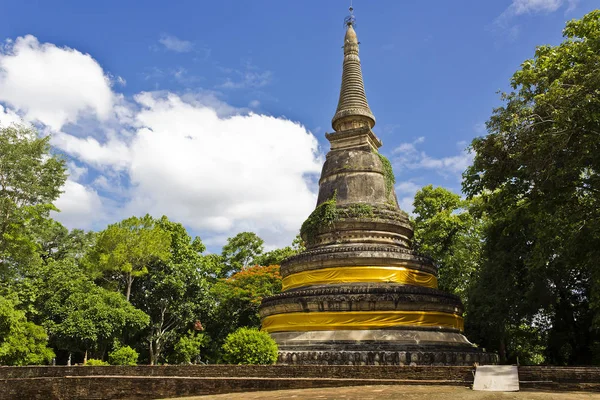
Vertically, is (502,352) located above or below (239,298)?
below

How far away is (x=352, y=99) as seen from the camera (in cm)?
2717

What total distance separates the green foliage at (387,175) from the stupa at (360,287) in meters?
0.08

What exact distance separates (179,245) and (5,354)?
42.3 ft

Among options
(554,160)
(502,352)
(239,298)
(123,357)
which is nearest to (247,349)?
(123,357)

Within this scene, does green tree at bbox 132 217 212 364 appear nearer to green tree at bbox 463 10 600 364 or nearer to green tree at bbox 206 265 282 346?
green tree at bbox 206 265 282 346

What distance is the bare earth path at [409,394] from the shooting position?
30.2 ft

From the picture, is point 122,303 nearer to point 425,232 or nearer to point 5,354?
point 5,354

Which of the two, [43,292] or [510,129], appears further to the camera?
[43,292]

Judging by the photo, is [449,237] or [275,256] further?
[275,256]

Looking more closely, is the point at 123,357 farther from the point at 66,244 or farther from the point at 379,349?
the point at 66,244

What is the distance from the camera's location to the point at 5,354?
20297 mm

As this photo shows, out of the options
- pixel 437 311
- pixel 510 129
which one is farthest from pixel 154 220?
pixel 510 129

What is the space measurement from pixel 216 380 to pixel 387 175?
51.0 feet

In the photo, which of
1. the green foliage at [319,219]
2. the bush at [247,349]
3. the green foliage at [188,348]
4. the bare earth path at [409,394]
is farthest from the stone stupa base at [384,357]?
the green foliage at [188,348]
